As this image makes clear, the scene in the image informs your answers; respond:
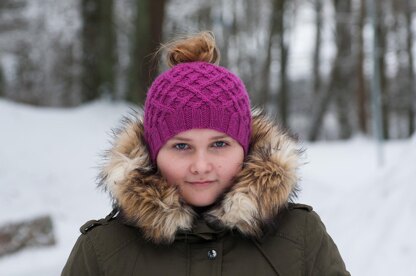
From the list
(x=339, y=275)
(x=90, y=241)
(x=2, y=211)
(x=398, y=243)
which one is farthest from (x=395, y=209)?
(x=2, y=211)

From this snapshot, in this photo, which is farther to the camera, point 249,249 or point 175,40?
point 175,40

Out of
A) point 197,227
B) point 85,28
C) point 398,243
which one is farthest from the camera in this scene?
point 85,28

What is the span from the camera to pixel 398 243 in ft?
14.6

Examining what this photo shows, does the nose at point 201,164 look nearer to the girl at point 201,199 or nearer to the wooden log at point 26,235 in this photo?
the girl at point 201,199

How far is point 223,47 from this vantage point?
27.2 m

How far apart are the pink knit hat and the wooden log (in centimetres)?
435

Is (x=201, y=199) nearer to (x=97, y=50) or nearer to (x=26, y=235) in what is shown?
(x=26, y=235)

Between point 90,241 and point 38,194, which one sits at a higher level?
point 90,241

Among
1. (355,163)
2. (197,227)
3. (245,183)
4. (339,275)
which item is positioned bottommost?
(355,163)

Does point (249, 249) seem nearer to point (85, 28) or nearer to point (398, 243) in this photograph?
point (398, 243)

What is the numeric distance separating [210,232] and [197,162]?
0.81 feet

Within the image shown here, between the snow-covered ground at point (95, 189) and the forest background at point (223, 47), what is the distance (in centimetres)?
139

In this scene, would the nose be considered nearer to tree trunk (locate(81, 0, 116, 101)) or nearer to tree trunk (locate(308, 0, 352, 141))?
tree trunk (locate(81, 0, 116, 101))

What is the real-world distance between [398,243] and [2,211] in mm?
5359
